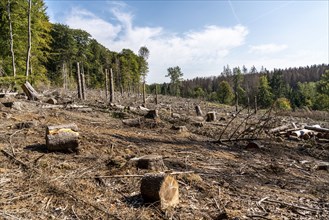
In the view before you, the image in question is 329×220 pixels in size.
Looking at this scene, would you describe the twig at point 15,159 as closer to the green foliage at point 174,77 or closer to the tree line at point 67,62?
the tree line at point 67,62

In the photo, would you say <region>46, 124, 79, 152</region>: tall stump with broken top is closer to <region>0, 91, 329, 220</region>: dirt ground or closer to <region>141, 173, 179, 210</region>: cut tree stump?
<region>0, 91, 329, 220</region>: dirt ground

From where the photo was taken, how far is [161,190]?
8.87ft

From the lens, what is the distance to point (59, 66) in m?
38.8

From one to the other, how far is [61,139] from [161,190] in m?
2.32

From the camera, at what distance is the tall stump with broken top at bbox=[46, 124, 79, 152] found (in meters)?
4.24

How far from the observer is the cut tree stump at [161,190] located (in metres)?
2.71

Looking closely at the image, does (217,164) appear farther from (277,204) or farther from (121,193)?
(121,193)

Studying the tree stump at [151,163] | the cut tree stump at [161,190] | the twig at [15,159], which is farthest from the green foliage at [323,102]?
the twig at [15,159]

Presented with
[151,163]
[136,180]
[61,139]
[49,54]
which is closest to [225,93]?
[49,54]

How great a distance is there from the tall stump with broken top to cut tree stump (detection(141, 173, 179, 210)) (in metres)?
2.01

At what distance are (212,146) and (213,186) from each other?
2.99m

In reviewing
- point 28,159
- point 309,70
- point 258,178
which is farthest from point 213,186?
point 309,70

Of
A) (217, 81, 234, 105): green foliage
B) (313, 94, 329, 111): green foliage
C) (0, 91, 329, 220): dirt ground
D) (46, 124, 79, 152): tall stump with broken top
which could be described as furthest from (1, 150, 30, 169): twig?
(217, 81, 234, 105): green foliage

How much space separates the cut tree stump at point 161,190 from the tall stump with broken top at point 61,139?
2005 millimetres
